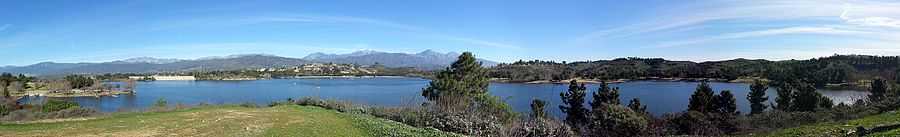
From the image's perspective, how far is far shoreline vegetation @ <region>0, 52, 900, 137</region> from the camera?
650 inches

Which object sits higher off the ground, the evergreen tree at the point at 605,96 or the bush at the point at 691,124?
the evergreen tree at the point at 605,96

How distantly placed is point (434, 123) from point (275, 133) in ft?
16.8

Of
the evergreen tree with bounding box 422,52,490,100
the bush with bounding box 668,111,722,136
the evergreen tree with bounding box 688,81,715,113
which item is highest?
the evergreen tree with bounding box 422,52,490,100

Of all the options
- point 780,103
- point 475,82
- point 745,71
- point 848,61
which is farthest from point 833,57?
point 475,82

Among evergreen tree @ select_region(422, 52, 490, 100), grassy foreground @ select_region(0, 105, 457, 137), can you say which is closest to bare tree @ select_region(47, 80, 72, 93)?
evergreen tree @ select_region(422, 52, 490, 100)

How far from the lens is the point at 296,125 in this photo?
50.0ft

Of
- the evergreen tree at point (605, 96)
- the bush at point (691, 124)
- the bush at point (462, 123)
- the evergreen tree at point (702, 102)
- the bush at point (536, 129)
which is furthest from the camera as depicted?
the evergreen tree at point (605, 96)

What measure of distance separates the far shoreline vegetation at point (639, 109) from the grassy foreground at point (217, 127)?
0.88 m

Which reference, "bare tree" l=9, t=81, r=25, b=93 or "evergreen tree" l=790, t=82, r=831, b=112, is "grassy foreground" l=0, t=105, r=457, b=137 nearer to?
"evergreen tree" l=790, t=82, r=831, b=112

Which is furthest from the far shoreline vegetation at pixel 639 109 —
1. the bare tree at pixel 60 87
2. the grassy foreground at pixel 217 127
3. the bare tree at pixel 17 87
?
the bare tree at pixel 17 87

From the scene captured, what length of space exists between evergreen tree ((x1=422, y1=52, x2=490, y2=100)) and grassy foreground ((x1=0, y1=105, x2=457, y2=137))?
18.0 metres

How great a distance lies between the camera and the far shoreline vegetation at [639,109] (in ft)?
54.2

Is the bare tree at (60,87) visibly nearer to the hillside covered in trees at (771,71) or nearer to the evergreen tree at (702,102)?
the hillside covered in trees at (771,71)

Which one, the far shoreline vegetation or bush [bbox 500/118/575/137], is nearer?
bush [bbox 500/118/575/137]
